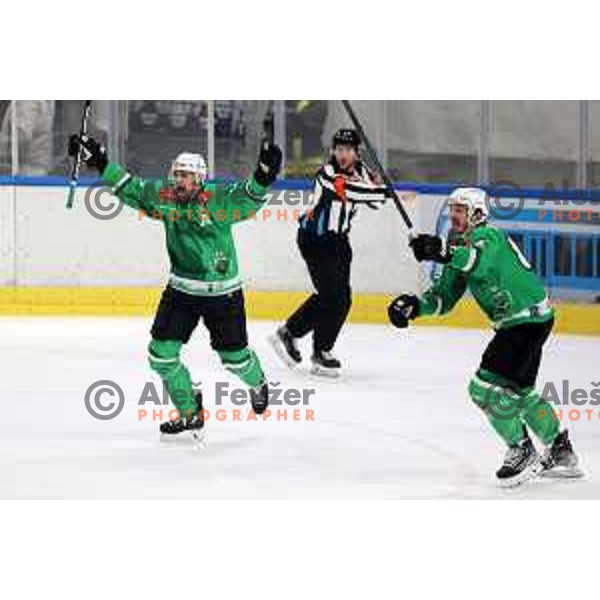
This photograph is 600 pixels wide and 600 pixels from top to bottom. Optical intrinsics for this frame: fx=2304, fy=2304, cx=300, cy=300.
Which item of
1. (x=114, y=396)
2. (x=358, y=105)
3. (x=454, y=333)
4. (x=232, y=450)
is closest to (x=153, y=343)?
(x=232, y=450)

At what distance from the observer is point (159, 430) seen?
835cm

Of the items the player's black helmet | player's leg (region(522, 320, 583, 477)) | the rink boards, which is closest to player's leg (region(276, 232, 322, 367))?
the player's black helmet

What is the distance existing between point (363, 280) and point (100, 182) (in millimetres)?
1458

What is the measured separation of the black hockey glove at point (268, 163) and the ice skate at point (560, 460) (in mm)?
1270

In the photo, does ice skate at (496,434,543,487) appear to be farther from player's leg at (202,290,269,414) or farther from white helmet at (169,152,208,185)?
white helmet at (169,152,208,185)

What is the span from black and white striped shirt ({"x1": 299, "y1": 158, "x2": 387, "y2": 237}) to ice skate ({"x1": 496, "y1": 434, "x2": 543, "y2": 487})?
8.59 feet

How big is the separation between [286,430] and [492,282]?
1677 mm

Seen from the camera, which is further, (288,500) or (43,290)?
(43,290)

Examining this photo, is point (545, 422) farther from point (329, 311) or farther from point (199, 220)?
point (329, 311)

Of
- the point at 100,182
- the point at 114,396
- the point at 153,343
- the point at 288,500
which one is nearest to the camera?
the point at 288,500

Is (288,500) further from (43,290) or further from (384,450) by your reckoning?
(43,290)

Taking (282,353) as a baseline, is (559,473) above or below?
below

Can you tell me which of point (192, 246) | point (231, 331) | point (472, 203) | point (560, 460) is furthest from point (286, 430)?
point (472, 203)

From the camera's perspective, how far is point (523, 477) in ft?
23.8
